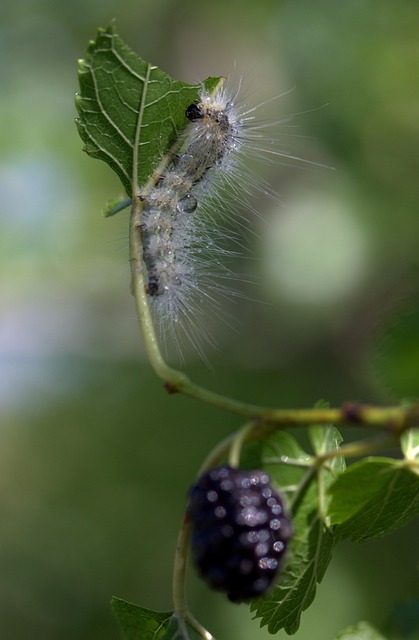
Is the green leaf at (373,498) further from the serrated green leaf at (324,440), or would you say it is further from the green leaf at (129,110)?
the green leaf at (129,110)

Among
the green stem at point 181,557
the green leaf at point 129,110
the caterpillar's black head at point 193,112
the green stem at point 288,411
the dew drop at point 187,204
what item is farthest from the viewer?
the dew drop at point 187,204

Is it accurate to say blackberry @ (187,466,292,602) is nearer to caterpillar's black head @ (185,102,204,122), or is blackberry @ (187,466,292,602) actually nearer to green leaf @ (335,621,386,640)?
green leaf @ (335,621,386,640)

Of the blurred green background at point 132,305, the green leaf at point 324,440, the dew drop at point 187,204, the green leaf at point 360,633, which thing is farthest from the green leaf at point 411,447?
the blurred green background at point 132,305

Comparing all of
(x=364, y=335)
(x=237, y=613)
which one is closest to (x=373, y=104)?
(x=364, y=335)

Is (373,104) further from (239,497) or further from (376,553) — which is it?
(239,497)

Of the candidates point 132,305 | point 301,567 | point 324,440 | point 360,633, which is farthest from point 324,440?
point 132,305
